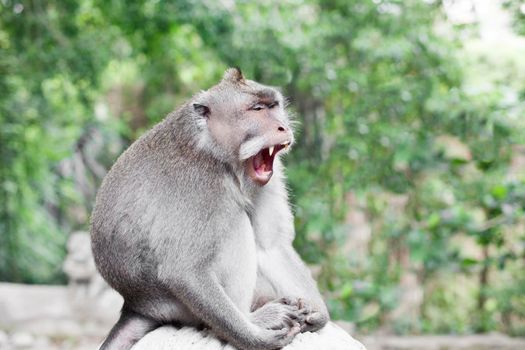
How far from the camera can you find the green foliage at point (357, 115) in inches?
267

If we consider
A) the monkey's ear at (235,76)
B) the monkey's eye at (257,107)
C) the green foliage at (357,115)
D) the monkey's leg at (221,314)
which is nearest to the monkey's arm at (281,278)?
the monkey's leg at (221,314)

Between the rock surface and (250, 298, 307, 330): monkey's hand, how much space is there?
0.07 meters

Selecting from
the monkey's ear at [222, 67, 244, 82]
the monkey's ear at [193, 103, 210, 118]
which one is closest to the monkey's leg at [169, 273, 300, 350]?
the monkey's ear at [193, 103, 210, 118]

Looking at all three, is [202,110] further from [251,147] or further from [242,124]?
[251,147]

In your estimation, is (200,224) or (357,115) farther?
(357,115)

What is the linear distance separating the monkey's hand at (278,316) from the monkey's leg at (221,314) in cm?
3

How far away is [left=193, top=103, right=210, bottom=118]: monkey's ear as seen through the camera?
127 inches

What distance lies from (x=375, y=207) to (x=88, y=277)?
3983 millimetres

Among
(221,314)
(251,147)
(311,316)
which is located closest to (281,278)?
(311,316)

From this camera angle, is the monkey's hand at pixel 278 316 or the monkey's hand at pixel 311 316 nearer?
the monkey's hand at pixel 278 316

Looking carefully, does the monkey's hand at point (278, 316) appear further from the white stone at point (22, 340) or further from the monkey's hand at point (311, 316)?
the white stone at point (22, 340)

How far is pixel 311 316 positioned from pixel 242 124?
0.82 metres

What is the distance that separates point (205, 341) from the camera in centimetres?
310

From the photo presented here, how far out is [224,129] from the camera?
3.19 metres
